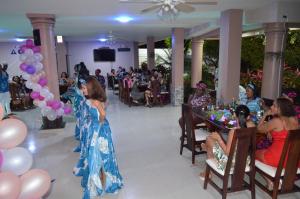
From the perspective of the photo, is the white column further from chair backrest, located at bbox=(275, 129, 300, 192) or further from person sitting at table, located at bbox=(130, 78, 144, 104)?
chair backrest, located at bbox=(275, 129, 300, 192)

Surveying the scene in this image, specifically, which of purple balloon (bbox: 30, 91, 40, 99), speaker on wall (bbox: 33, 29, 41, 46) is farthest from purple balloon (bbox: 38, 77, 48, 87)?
speaker on wall (bbox: 33, 29, 41, 46)

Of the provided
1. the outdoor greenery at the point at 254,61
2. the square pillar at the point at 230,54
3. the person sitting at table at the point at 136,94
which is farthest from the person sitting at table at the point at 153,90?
the square pillar at the point at 230,54

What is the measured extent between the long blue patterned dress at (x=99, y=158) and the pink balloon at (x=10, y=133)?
73 centimetres

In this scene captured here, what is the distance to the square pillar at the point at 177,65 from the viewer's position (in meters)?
8.08

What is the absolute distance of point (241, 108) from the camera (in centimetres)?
288

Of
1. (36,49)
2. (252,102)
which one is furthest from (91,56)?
(252,102)

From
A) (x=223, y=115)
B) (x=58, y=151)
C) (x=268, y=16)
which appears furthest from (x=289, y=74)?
(x=58, y=151)

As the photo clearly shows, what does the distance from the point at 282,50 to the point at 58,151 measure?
4930mm

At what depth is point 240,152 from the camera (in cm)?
257

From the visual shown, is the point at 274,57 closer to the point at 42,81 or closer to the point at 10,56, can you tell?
the point at 42,81

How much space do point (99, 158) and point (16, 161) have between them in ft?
2.87

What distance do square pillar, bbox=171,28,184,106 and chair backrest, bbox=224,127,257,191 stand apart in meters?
5.52

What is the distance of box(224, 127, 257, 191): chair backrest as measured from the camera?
2506mm

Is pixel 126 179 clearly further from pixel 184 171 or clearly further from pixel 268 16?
pixel 268 16
